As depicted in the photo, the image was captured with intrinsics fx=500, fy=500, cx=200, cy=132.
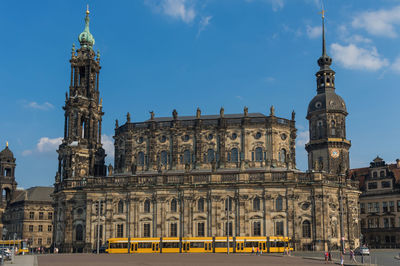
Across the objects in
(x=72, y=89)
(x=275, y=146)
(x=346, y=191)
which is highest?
(x=72, y=89)

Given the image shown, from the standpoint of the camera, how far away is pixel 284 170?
75312 mm

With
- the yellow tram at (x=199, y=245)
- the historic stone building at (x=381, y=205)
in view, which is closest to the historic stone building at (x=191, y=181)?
the yellow tram at (x=199, y=245)

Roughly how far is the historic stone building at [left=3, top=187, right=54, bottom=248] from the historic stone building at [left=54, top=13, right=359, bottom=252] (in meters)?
31.4

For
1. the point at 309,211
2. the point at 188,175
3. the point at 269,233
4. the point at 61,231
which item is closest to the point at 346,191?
the point at 309,211

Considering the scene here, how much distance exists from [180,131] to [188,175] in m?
10.0

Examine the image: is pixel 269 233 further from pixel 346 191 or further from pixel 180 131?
pixel 180 131

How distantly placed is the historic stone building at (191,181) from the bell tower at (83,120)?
181mm

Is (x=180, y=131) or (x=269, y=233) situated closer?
(x=269, y=233)

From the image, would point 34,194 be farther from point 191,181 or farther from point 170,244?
point 170,244

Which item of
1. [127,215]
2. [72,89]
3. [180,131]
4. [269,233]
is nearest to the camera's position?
[269,233]

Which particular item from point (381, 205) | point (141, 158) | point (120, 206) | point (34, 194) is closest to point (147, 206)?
point (120, 206)

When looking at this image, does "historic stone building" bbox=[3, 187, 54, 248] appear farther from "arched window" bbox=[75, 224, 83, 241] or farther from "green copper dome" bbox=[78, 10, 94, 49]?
"green copper dome" bbox=[78, 10, 94, 49]

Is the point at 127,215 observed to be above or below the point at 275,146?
below

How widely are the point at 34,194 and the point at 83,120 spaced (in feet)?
124
